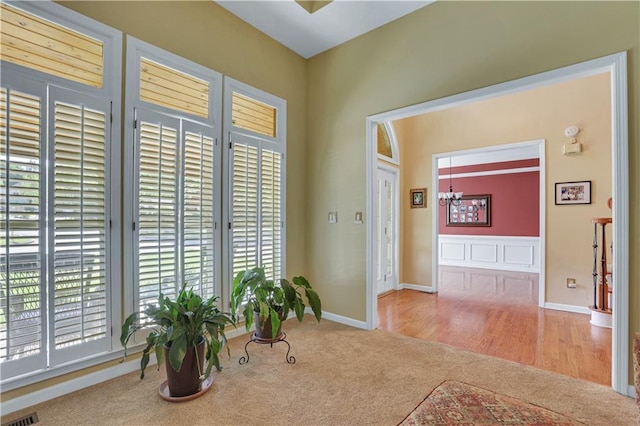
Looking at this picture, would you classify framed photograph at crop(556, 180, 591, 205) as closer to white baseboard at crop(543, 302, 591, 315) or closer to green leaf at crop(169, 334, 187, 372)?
white baseboard at crop(543, 302, 591, 315)

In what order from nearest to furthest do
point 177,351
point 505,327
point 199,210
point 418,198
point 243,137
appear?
point 177,351 → point 199,210 → point 243,137 → point 505,327 → point 418,198

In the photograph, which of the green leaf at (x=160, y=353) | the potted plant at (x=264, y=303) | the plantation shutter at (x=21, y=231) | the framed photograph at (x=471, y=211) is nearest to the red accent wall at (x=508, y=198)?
the framed photograph at (x=471, y=211)

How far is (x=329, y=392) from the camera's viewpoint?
2.09m

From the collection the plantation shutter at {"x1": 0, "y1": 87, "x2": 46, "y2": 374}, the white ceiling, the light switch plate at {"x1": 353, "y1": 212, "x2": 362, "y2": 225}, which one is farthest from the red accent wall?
the plantation shutter at {"x1": 0, "y1": 87, "x2": 46, "y2": 374}

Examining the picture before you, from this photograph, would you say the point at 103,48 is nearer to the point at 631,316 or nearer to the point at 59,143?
the point at 59,143

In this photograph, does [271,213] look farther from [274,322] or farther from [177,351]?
[177,351]

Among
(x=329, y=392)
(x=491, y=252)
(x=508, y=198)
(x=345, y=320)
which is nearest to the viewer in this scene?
(x=329, y=392)

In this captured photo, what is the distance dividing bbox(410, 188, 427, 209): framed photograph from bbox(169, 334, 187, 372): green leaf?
4365 mm

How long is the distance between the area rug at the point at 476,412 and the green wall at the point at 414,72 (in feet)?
4.83

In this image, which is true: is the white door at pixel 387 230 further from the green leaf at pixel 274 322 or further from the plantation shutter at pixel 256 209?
the green leaf at pixel 274 322

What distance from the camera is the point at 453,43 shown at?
9.20 feet

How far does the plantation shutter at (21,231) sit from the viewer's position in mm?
1821

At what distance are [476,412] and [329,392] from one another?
3.69 ft

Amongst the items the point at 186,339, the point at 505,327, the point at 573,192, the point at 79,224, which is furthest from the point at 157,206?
the point at 573,192
